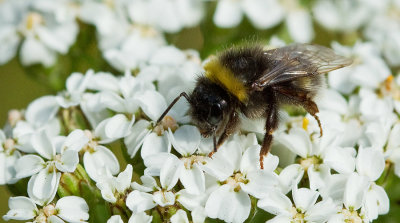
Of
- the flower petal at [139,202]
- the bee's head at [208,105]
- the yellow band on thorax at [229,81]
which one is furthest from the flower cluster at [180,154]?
the yellow band on thorax at [229,81]

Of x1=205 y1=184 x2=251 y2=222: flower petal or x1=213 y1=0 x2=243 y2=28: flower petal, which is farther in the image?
x1=213 y1=0 x2=243 y2=28: flower petal

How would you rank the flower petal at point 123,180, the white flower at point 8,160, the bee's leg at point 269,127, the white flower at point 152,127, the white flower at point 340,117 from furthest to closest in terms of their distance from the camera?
the white flower at point 340,117, the white flower at point 8,160, the white flower at point 152,127, the bee's leg at point 269,127, the flower petal at point 123,180

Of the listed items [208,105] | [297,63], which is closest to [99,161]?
[208,105]

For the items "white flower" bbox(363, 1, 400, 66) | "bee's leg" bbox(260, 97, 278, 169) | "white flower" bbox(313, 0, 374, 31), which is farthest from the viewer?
"white flower" bbox(313, 0, 374, 31)

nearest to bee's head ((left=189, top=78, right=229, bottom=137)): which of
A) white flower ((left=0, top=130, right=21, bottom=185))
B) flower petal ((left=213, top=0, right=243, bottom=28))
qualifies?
white flower ((left=0, top=130, right=21, bottom=185))

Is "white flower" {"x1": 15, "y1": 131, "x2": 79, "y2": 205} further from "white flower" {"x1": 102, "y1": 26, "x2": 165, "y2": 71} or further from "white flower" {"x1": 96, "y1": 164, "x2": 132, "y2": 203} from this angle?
"white flower" {"x1": 102, "y1": 26, "x2": 165, "y2": 71}

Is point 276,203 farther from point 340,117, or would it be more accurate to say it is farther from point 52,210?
point 52,210

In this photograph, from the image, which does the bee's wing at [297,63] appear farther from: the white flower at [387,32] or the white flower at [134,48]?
the white flower at [387,32]

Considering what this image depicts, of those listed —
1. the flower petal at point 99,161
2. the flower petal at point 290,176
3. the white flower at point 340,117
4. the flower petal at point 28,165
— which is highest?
the white flower at point 340,117
